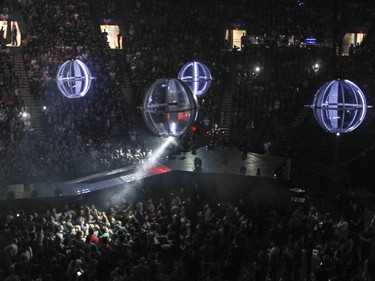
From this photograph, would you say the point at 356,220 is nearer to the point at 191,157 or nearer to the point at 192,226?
the point at 192,226

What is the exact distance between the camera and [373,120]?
23.3 meters

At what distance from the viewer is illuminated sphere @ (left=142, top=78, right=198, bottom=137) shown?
484 inches

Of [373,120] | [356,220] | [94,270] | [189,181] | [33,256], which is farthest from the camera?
[373,120]

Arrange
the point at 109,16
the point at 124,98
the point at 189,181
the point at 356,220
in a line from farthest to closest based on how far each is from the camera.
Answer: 1. the point at 109,16
2. the point at 124,98
3. the point at 189,181
4. the point at 356,220

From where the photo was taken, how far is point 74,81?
1784 centimetres

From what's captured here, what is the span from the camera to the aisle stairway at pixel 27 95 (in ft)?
86.0

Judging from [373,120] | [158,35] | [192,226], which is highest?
[158,35]

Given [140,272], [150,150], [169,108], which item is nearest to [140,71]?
[150,150]

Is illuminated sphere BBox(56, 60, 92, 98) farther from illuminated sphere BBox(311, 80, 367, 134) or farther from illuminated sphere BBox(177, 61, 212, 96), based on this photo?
illuminated sphere BBox(311, 80, 367, 134)

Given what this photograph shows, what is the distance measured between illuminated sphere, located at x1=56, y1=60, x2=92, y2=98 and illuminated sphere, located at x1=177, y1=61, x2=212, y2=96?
9.21 ft

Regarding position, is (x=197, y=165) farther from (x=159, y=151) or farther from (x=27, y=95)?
(x=27, y=95)

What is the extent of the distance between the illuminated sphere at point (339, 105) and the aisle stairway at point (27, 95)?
1468 centimetres

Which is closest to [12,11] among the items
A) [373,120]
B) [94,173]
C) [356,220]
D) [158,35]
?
[158,35]

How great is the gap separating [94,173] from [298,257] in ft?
33.2
